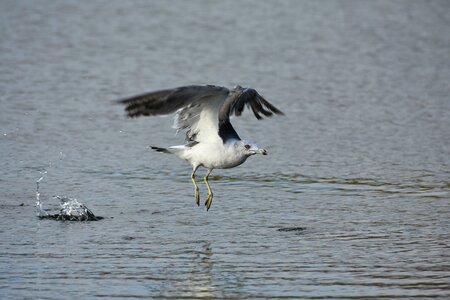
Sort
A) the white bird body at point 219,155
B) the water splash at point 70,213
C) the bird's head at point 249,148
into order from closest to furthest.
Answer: the water splash at point 70,213
the bird's head at point 249,148
the white bird body at point 219,155

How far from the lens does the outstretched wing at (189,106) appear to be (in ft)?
29.3

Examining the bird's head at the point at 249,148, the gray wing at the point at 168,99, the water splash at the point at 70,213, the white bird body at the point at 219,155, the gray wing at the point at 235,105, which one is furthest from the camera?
the white bird body at the point at 219,155

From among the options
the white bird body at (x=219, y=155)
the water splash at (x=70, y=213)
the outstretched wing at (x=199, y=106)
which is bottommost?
the water splash at (x=70, y=213)

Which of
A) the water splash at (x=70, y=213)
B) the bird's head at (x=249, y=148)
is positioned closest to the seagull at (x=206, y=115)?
the bird's head at (x=249, y=148)

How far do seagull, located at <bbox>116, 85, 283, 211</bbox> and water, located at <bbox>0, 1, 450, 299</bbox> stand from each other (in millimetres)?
489

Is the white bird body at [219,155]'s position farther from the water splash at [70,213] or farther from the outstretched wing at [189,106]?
the water splash at [70,213]

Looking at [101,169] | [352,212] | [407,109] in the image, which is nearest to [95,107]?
[101,169]

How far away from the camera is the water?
24.6 feet

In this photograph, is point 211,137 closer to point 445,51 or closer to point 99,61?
point 99,61

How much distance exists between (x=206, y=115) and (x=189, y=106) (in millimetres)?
248

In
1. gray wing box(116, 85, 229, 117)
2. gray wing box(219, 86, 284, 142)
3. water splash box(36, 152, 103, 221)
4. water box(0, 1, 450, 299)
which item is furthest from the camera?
gray wing box(219, 86, 284, 142)

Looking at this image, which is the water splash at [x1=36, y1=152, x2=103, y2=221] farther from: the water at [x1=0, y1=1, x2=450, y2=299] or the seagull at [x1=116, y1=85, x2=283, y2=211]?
the seagull at [x1=116, y1=85, x2=283, y2=211]

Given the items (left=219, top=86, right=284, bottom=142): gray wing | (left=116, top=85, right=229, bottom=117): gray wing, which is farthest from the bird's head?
(left=116, top=85, right=229, bottom=117): gray wing

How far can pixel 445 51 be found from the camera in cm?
1762
